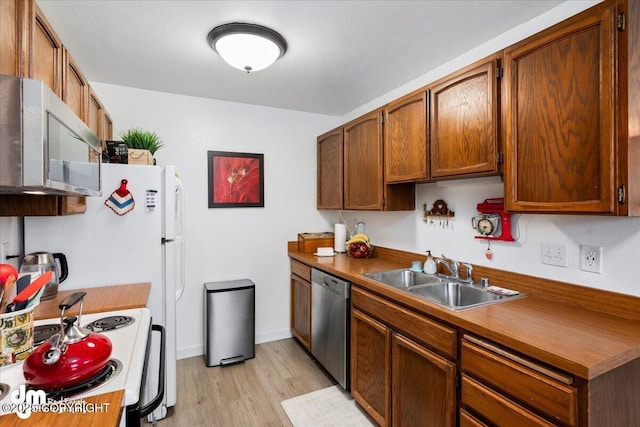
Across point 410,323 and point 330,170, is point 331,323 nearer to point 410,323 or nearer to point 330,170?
point 410,323

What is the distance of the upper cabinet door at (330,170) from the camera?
10.1ft

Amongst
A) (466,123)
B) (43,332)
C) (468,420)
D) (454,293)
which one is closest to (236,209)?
(43,332)

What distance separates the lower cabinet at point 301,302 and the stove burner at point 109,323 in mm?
1615

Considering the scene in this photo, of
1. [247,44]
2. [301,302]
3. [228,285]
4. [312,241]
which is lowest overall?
[301,302]

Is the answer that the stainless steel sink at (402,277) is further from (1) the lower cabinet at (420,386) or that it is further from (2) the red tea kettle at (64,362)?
(2) the red tea kettle at (64,362)

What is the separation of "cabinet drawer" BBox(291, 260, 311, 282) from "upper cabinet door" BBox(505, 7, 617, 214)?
1.78 meters

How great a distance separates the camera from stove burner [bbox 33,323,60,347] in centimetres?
120

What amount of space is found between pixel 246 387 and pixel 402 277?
1467mm

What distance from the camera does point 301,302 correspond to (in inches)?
122

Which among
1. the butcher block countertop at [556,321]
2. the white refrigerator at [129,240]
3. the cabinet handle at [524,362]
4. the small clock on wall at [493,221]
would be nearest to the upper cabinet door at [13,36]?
the white refrigerator at [129,240]

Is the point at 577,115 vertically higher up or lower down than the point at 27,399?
higher up

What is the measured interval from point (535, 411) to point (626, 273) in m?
0.78

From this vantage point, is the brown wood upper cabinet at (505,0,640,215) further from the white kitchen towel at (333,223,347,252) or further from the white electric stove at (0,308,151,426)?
the white kitchen towel at (333,223,347,252)

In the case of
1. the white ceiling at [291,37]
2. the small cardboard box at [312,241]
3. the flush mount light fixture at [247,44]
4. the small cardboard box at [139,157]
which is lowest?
the small cardboard box at [312,241]
